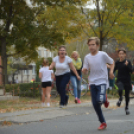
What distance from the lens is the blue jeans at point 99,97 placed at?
5602mm

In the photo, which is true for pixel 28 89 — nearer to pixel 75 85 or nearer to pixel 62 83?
pixel 75 85

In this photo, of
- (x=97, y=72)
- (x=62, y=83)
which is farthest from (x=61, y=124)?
(x=62, y=83)

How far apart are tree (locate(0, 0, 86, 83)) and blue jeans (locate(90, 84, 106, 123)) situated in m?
10.2

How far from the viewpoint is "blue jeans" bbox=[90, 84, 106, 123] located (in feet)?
18.4

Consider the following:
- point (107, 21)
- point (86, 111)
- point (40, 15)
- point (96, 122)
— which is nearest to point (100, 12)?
point (107, 21)

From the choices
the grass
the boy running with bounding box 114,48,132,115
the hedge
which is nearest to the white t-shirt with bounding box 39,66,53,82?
the grass

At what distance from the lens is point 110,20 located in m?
16.0

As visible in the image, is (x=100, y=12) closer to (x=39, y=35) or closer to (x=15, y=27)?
(x=39, y=35)

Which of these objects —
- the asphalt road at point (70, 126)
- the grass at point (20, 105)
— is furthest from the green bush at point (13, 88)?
the asphalt road at point (70, 126)

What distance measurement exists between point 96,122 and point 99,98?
1.22 m

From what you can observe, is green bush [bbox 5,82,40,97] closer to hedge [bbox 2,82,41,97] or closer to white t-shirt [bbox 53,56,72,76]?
hedge [bbox 2,82,41,97]

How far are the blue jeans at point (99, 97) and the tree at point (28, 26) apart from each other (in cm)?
1022

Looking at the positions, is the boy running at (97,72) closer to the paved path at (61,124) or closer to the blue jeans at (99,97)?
the blue jeans at (99,97)

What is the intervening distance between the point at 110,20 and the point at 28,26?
163 inches
